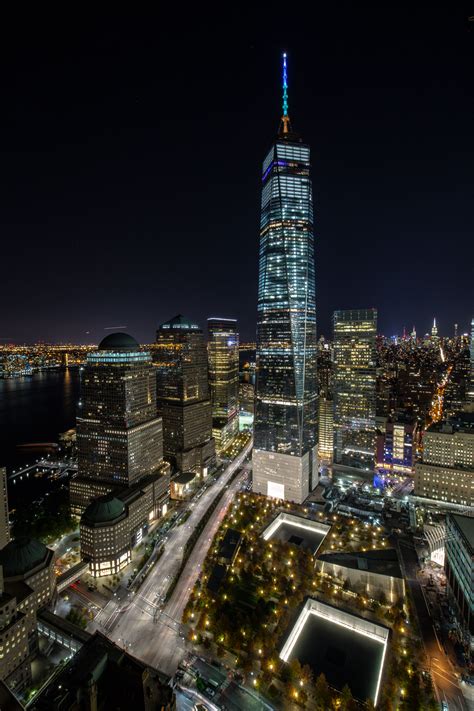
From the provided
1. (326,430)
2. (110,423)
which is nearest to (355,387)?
(326,430)

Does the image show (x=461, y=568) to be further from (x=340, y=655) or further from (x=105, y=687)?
(x=105, y=687)

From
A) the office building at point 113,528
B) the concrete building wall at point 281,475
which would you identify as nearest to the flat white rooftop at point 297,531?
the concrete building wall at point 281,475

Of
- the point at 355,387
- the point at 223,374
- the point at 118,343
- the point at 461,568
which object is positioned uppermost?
the point at 118,343

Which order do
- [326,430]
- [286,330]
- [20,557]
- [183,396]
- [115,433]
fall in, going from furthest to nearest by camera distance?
[326,430] < [183,396] < [286,330] < [115,433] < [20,557]

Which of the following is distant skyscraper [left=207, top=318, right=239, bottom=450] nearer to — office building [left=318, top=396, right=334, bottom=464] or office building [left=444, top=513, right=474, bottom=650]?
office building [left=318, top=396, right=334, bottom=464]

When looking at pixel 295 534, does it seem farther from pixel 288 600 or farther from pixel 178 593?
pixel 178 593

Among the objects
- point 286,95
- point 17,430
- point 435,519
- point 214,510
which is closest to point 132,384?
point 214,510
